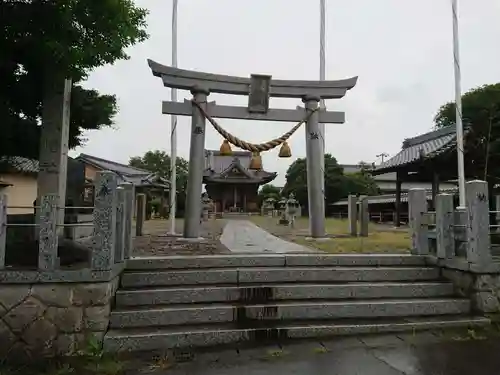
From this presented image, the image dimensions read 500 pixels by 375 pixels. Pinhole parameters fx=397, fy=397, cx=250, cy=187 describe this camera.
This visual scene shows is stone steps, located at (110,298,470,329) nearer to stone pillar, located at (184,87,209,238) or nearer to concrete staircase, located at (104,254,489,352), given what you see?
concrete staircase, located at (104,254,489,352)

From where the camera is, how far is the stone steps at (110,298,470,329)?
467 centimetres

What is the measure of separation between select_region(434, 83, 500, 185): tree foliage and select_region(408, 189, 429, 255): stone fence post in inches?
376

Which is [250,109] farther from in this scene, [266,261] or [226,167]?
[226,167]

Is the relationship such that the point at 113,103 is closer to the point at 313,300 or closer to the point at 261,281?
the point at 261,281

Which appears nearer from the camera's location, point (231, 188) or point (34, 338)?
point (34, 338)

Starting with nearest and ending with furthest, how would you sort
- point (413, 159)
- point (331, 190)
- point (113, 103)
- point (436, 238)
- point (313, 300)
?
point (313, 300) → point (436, 238) → point (113, 103) → point (413, 159) → point (331, 190)

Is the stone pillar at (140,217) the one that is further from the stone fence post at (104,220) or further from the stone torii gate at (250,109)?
the stone fence post at (104,220)

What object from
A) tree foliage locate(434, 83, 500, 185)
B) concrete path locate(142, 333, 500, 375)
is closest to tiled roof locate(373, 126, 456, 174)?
tree foliage locate(434, 83, 500, 185)

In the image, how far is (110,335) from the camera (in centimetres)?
436

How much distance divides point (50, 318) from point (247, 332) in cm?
217

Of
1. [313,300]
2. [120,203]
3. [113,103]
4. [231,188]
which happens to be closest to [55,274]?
[120,203]

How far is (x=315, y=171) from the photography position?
10.6m

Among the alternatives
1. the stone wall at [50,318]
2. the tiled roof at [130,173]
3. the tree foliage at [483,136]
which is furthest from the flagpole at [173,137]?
the tiled roof at [130,173]

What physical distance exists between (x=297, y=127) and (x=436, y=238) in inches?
209
